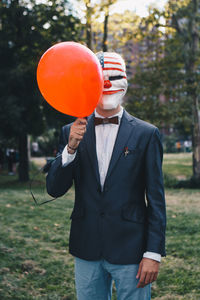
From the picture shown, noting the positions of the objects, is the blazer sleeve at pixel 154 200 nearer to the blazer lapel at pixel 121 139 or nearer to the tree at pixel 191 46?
the blazer lapel at pixel 121 139

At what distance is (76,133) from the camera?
1.93 meters

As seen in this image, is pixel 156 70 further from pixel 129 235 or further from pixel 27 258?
pixel 129 235

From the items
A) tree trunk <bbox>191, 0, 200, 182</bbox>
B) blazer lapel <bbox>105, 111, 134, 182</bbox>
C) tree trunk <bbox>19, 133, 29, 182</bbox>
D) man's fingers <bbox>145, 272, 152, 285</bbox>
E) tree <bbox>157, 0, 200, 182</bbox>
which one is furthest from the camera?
tree trunk <bbox>19, 133, 29, 182</bbox>

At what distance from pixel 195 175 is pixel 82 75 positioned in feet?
49.5

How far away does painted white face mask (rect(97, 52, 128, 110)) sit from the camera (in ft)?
6.93

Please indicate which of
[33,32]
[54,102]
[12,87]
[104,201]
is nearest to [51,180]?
Answer: [104,201]

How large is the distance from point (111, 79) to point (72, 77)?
351 millimetres

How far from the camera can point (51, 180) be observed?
208 centimetres

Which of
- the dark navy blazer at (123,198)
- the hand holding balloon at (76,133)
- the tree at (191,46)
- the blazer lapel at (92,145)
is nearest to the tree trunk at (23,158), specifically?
the tree at (191,46)

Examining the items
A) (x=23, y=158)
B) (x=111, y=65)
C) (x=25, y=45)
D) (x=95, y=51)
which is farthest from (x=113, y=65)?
(x=23, y=158)

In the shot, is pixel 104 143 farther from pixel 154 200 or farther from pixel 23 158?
pixel 23 158

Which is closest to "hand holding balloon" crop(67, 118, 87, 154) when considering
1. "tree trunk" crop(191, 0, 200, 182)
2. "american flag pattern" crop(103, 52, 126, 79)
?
"american flag pattern" crop(103, 52, 126, 79)

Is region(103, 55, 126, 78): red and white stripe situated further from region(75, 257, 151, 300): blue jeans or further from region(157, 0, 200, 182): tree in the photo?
region(157, 0, 200, 182): tree

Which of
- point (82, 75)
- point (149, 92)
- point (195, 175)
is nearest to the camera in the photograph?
point (82, 75)
